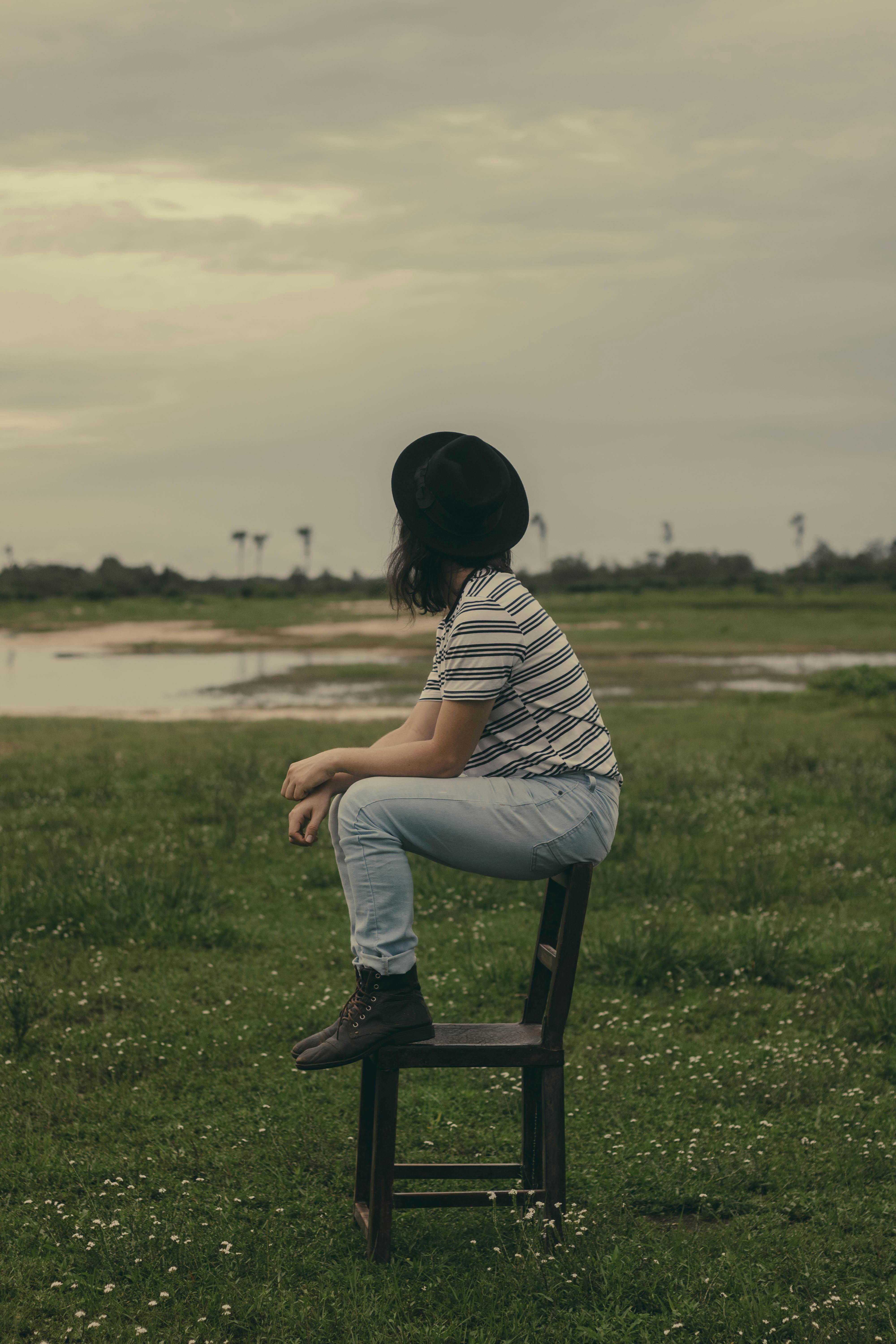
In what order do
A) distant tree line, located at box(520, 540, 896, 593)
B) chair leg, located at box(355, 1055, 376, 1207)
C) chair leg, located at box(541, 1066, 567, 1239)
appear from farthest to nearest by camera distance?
1. distant tree line, located at box(520, 540, 896, 593)
2. chair leg, located at box(355, 1055, 376, 1207)
3. chair leg, located at box(541, 1066, 567, 1239)

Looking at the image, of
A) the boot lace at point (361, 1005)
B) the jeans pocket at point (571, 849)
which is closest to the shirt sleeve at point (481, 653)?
the jeans pocket at point (571, 849)

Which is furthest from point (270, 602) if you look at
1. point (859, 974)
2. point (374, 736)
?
point (859, 974)

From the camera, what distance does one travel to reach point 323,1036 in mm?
4070

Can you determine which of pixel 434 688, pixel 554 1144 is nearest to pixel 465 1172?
pixel 554 1144

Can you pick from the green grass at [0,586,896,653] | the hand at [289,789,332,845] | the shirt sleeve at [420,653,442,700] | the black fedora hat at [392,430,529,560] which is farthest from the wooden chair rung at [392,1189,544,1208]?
the green grass at [0,586,896,653]

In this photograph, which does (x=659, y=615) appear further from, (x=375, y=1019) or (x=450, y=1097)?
(x=375, y=1019)

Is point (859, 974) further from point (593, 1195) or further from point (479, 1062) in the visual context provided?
point (479, 1062)

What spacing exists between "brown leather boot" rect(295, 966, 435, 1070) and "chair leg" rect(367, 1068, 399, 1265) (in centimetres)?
18

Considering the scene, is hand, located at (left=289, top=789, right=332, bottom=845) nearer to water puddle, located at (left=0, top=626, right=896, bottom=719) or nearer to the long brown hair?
the long brown hair

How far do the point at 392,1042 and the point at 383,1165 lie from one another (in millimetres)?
479

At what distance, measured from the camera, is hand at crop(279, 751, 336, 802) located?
3953 millimetres

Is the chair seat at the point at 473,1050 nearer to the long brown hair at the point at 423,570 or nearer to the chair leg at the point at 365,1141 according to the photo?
the chair leg at the point at 365,1141

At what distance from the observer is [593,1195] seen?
15.8 ft

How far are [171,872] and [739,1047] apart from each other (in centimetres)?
483
